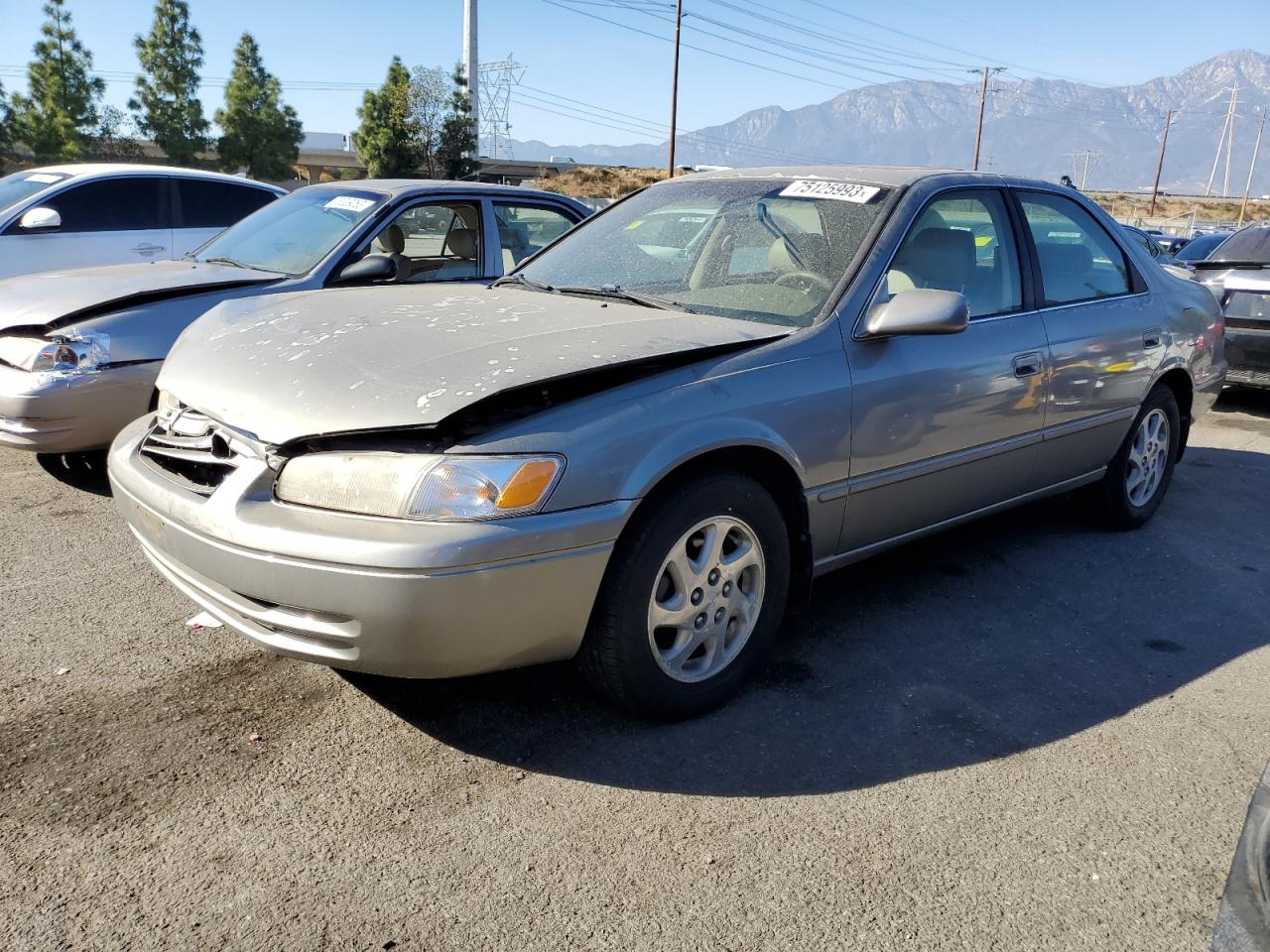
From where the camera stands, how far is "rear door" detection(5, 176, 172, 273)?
24.5 ft

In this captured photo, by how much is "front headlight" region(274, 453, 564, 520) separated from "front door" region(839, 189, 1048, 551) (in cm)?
124

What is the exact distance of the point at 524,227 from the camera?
621 cm

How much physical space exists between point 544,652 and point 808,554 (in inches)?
40.5

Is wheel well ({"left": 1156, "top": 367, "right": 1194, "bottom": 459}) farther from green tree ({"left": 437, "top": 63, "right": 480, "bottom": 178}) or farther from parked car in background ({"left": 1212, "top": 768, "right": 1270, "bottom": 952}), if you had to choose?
green tree ({"left": 437, "top": 63, "right": 480, "bottom": 178})

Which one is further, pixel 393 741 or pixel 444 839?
pixel 393 741

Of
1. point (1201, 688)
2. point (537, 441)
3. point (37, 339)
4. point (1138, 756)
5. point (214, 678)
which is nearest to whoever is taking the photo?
point (537, 441)

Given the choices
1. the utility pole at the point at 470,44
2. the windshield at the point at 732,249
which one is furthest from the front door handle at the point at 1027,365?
the utility pole at the point at 470,44

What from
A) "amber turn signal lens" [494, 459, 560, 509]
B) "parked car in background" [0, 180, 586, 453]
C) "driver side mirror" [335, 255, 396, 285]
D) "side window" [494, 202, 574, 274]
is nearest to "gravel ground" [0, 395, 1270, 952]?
"amber turn signal lens" [494, 459, 560, 509]

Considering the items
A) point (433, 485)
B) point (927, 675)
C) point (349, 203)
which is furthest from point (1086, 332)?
point (349, 203)

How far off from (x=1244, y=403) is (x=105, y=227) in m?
9.87

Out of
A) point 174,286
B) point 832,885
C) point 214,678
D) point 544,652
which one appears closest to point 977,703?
point 832,885

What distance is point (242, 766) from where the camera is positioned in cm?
262

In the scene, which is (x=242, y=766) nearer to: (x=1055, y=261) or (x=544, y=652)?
(x=544, y=652)

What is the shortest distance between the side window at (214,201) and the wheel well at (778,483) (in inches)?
247
